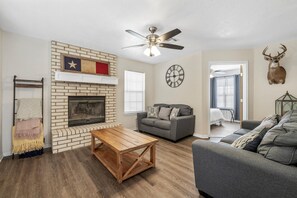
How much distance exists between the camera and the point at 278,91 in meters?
3.10

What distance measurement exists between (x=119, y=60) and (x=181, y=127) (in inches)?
107

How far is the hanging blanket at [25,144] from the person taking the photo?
8.06 feet

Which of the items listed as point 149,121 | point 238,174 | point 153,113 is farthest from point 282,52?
point 149,121

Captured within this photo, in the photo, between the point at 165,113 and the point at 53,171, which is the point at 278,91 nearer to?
the point at 165,113

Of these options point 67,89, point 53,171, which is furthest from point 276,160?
point 67,89

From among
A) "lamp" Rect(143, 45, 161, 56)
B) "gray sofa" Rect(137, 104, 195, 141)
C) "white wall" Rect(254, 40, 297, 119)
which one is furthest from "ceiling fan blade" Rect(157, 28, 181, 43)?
"white wall" Rect(254, 40, 297, 119)

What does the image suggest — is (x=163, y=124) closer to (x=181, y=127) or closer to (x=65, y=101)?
(x=181, y=127)

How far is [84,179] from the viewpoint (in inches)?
75.5

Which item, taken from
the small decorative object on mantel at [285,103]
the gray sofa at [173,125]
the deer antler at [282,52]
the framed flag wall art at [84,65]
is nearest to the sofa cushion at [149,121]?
the gray sofa at [173,125]

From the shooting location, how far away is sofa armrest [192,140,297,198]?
101 cm

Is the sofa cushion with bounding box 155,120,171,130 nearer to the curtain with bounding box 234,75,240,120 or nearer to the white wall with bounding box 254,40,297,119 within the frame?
the white wall with bounding box 254,40,297,119

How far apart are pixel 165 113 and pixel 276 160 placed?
291cm

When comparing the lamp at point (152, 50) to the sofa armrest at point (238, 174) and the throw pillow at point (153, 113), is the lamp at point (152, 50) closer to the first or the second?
the sofa armrest at point (238, 174)

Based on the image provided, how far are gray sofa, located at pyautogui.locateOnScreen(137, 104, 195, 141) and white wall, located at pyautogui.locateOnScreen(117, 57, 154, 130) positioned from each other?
0.40 metres
